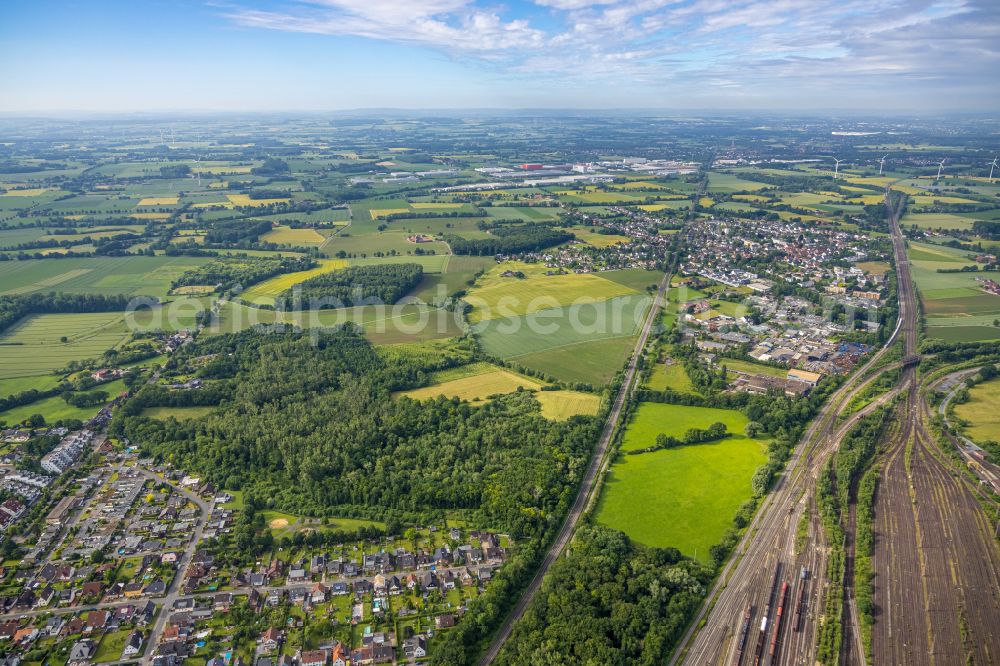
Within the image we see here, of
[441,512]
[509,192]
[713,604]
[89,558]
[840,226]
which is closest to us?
[713,604]

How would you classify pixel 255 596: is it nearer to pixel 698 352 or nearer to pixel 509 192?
pixel 698 352

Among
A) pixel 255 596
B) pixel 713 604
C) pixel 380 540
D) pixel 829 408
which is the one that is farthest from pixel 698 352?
pixel 255 596

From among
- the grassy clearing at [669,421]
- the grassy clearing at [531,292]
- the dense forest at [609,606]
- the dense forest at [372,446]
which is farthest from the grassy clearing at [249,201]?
the dense forest at [609,606]

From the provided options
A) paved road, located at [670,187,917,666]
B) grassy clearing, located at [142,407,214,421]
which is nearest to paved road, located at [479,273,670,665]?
paved road, located at [670,187,917,666]

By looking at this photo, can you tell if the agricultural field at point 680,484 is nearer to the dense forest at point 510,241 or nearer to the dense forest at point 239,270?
the dense forest at point 510,241

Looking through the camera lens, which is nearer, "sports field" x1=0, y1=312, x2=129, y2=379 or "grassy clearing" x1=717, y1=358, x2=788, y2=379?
"grassy clearing" x1=717, y1=358, x2=788, y2=379

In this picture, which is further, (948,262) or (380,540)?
(948,262)

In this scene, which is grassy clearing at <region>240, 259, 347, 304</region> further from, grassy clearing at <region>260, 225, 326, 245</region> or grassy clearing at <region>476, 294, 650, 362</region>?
grassy clearing at <region>476, 294, 650, 362</region>
